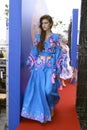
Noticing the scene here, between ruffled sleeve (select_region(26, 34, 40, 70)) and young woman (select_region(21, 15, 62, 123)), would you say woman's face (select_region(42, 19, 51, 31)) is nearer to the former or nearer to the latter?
young woman (select_region(21, 15, 62, 123))

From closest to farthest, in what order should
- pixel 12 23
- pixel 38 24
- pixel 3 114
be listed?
pixel 12 23 → pixel 38 24 → pixel 3 114

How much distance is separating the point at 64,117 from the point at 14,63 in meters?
1.01

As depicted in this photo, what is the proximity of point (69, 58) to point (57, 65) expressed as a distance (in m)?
0.54

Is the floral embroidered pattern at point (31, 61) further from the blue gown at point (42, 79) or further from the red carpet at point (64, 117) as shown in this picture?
the red carpet at point (64, 117)

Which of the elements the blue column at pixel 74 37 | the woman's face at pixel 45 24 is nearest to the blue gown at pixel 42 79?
the woman's face at pixel 45 24

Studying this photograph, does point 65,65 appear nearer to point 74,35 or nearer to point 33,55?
point 74,35

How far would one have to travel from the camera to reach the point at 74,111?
3648 mm

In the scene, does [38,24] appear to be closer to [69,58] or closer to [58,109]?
[69,58]

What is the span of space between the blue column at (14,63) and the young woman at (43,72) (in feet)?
0.40

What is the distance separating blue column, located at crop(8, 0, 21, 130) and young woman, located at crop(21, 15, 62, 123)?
0.40ft

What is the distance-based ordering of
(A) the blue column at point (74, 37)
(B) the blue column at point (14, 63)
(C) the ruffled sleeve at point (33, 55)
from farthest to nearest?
(A) the blue column at point (74, 37), (C) the ruffled sleeve at point (33, 55), (B) the blue column at point (14, 63)

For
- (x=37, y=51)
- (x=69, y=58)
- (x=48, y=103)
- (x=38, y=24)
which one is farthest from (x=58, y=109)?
(x=38, y=24)

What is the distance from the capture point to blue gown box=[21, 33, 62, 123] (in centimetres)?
310

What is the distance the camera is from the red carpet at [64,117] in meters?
3.04
